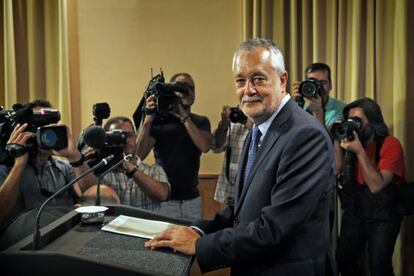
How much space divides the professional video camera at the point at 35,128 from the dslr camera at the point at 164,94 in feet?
2.88

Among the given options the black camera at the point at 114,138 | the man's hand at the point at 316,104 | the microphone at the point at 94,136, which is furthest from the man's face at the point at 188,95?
the microphone at the point at 94,136

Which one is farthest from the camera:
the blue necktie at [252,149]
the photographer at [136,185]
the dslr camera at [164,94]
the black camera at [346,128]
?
the dslr camera at [164,94]

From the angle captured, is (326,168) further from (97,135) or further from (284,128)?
(97,135)

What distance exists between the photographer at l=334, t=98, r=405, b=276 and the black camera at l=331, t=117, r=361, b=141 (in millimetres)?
22

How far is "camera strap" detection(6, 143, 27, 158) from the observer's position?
6.23 ft

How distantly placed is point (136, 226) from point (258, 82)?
521 mm

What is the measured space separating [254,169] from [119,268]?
0.46 metres

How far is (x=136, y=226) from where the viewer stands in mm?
1326

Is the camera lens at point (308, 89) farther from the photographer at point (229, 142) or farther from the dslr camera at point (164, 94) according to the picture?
the dslr camera at point (164, 94)

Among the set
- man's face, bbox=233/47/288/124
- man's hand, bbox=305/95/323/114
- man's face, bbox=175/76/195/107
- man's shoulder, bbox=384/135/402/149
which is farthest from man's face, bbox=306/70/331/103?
man's face, bbox=233/47/288/124

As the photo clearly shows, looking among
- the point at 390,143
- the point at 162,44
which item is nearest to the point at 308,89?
the point at 390,143

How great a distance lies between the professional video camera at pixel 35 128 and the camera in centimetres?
163

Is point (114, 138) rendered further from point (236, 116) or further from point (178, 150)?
point (236, 116)

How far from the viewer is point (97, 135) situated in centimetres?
148
